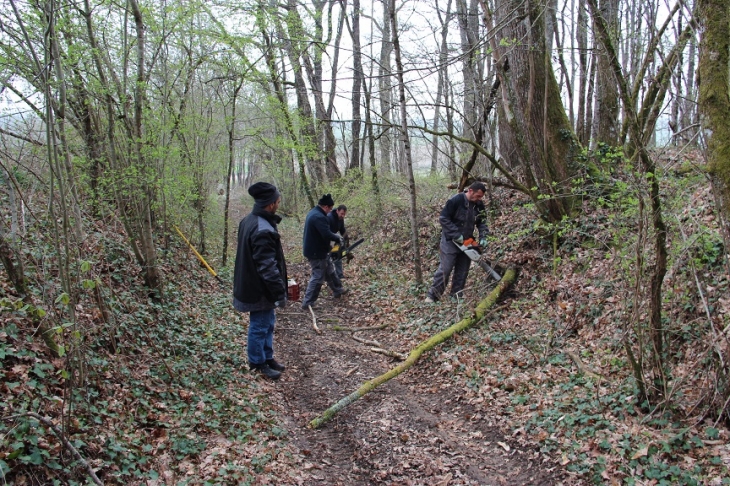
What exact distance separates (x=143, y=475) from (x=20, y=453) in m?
0.78

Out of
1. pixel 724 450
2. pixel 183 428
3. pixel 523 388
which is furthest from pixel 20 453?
pixel 724 450

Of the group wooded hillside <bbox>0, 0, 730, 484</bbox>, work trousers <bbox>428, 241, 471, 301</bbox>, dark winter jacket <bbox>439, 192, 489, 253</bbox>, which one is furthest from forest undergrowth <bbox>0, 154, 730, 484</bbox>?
dark winter jacket <bbox>439, 192, 489, 253</bbox>

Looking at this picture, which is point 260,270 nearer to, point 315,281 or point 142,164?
point 315,281

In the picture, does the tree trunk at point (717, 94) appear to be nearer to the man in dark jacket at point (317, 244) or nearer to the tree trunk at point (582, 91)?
the tree trunk at point (582, 91)

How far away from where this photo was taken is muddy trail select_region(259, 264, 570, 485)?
3.71m

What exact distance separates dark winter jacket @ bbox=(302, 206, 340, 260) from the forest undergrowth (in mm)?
2230

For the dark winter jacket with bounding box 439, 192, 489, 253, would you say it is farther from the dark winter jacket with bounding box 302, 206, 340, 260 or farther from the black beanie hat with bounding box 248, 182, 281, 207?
the black beanie hat with bounding box 248, 182, 281, 207

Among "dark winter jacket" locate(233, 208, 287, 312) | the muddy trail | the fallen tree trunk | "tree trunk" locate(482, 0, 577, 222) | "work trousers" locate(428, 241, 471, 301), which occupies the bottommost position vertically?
the muddy trail

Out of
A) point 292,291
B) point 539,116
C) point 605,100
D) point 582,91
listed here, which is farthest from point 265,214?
point 582,91

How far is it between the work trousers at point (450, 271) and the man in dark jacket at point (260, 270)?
3362 mm

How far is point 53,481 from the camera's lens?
274 cm

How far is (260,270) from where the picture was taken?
5242mm

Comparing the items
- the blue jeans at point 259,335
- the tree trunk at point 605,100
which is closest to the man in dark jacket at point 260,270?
the blue jeans at point 259,335

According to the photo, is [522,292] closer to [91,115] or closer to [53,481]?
[53,481]
